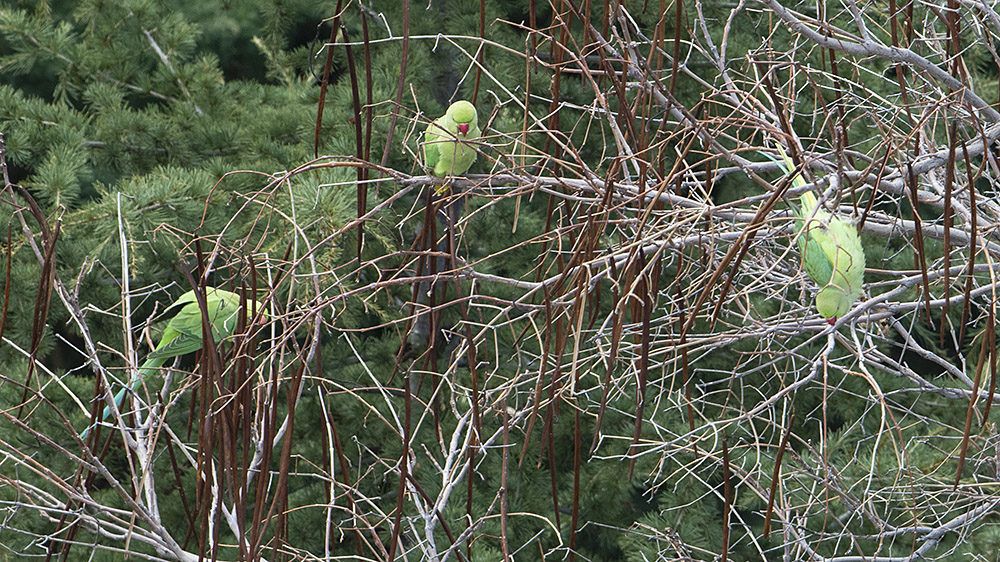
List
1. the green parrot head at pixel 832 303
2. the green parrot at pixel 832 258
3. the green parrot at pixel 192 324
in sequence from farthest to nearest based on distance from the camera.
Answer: the green parrot at pixel 192 324 < the green parrot head at pixel 832 303 < the green parrot at pixel 832 258

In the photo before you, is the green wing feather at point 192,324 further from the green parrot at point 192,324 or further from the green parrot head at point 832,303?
the green parrot head at point 832,303

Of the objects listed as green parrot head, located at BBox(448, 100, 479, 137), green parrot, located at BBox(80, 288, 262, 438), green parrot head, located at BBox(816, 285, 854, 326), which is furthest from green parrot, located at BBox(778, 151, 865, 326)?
green parrot, located at BBox(80, 288, 262, 438)

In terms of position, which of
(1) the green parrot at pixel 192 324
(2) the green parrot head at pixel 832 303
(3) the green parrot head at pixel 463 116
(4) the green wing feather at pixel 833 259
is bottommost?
(1) the green parrot at pixel 192 324

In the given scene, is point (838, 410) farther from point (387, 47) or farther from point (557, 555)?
point (387, 47)

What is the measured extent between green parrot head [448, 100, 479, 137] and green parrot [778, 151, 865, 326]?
592mm

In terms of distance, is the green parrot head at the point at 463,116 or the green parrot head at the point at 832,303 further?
the green parrot head at the point at 463,116

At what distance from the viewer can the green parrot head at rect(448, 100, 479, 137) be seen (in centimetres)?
163

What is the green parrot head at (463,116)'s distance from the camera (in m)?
1.63

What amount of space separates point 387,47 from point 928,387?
220cm

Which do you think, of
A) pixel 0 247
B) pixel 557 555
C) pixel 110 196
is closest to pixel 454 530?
pixel 557 555

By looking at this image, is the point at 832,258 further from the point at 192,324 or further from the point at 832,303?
the point at 192,324

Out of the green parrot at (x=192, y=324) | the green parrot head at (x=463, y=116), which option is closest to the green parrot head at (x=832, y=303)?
the green parrot head at (x=463, y=116)

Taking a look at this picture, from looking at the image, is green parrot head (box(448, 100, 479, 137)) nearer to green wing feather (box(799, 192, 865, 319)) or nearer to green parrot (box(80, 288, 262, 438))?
green parrot (box(80, 288, 262, 438))

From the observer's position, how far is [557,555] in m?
3.57
